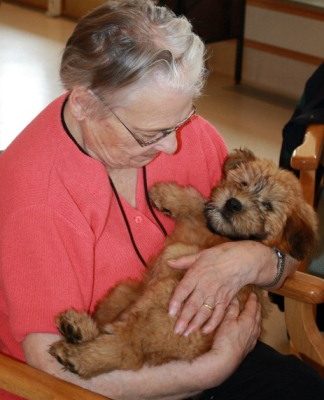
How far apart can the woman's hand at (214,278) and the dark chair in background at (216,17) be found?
3.26 metres

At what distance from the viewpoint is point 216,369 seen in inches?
58.7

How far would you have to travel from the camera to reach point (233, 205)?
68.1 inches

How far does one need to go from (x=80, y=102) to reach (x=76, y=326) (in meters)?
0.47

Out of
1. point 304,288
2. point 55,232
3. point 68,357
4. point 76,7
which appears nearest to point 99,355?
point 68,357

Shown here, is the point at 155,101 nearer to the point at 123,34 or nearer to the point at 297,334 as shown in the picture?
the point at 123,34

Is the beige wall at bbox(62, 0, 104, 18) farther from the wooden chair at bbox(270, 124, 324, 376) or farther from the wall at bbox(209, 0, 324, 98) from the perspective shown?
the wooden chair at bbox(270, 124, 324, 376)

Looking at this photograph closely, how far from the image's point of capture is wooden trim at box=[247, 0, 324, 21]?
4605 millimetres

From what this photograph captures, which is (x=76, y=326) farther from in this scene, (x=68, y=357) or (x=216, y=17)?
(x=216, y=17)

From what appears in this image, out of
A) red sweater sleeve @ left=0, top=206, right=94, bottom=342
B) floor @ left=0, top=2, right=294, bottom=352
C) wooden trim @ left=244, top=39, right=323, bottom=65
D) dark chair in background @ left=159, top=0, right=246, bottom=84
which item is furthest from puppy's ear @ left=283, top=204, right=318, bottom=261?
wooden trim @ left=244, top=39, right=323, bottom=65

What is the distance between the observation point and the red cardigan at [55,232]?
4.54 ft

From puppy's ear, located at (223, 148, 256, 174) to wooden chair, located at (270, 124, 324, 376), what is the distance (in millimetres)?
332

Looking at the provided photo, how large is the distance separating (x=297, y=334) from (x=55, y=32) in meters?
4.76

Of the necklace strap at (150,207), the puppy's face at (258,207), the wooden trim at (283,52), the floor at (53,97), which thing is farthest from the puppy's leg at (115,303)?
the wooden trim at (283,52)

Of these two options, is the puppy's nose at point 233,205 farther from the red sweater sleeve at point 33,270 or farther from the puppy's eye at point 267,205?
the red sweater sleeve at point 33,270
